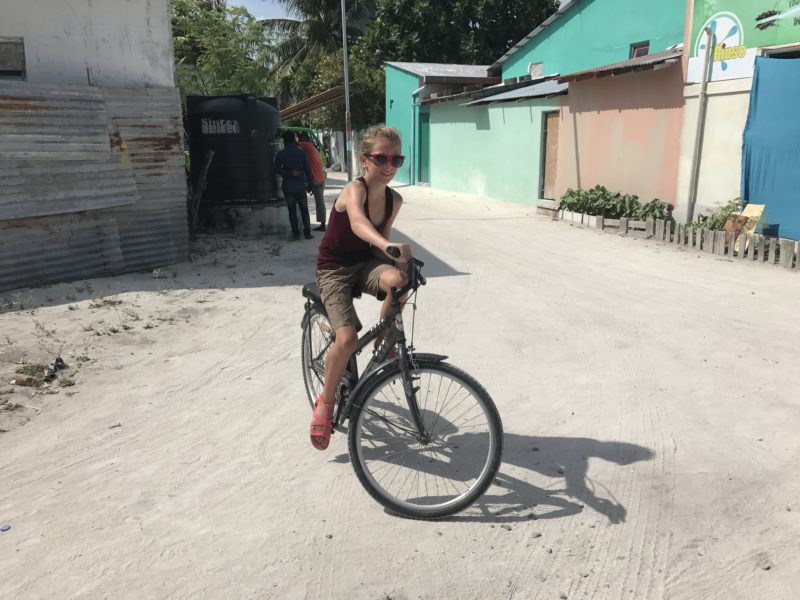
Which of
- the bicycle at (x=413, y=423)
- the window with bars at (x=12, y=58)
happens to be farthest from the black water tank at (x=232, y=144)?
the bicycle at (x=413, y=423)

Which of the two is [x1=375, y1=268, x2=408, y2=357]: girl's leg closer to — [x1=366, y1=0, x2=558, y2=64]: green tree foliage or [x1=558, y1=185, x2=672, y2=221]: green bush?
[x1=558, y1=185, x2=672, y2=221]: green bush

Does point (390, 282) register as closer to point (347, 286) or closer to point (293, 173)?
point (347, 286)

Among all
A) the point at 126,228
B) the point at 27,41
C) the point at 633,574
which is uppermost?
the point at 27,41

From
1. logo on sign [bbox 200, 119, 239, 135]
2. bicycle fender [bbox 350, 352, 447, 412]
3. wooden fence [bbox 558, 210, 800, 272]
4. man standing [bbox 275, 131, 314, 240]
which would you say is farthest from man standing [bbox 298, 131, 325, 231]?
bicycle fender [bbox 350, 352, 447, 412]

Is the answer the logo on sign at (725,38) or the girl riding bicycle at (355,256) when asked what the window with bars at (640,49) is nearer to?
the logo on sign at (725,38)

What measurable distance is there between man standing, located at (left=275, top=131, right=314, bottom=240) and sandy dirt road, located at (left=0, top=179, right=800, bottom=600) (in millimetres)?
4202

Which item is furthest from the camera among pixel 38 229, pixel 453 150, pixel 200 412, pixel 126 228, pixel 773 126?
pixel 453 150

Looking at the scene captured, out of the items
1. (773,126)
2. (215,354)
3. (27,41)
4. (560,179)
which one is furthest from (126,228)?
(560,179)

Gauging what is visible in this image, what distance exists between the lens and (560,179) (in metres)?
15.2

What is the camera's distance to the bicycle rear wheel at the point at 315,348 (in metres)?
3.96

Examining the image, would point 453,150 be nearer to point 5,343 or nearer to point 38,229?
point 38,229

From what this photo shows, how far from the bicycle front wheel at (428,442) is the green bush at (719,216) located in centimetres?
799

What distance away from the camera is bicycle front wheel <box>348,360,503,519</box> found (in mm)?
3119

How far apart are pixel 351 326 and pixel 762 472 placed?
2.33 m
